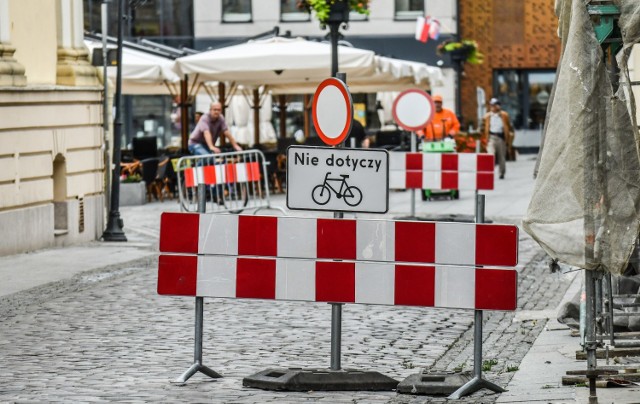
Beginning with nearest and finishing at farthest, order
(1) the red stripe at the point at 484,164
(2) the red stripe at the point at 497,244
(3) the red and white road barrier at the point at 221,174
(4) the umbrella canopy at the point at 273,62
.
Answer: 1. (2) the red stripe at the point at 497,244
2. (3) the red and white road barrier at the point at 221,174
3. (1) the red stripe at the point at 484,164
4. (4) the umbrella canopy at the point at 273,62

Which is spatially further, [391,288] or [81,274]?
[81,274]

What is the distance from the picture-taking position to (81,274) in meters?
16.6

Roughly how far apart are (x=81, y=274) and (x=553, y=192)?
8769mm

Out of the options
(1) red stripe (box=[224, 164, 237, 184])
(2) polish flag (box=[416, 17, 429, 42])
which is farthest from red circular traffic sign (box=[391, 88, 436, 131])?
(2) polish flag (box=[416, 17, 429, 42])

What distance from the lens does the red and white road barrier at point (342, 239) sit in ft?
29.6

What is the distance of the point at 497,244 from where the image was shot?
29.5ft

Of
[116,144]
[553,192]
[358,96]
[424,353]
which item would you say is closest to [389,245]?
[553,192]

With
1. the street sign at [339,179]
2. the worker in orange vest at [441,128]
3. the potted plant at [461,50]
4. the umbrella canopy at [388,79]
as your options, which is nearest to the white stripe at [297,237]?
the street sign at [339,179]

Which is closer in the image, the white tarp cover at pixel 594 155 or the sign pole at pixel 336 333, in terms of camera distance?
the white tarp cover at pixel 594 155

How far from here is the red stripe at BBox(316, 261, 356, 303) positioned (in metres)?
9.27

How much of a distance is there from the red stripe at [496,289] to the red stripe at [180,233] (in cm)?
170

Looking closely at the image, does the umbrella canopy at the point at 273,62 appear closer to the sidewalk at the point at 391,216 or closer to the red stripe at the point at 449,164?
the sidewalk at the point at 391,216

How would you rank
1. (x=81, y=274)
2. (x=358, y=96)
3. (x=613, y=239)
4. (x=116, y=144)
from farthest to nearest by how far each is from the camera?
(x=358, y=96) → (x=116, y=144) → (x=81, y=274) → (x=613, y=239)

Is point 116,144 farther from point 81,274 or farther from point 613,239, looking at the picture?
point 613,239
